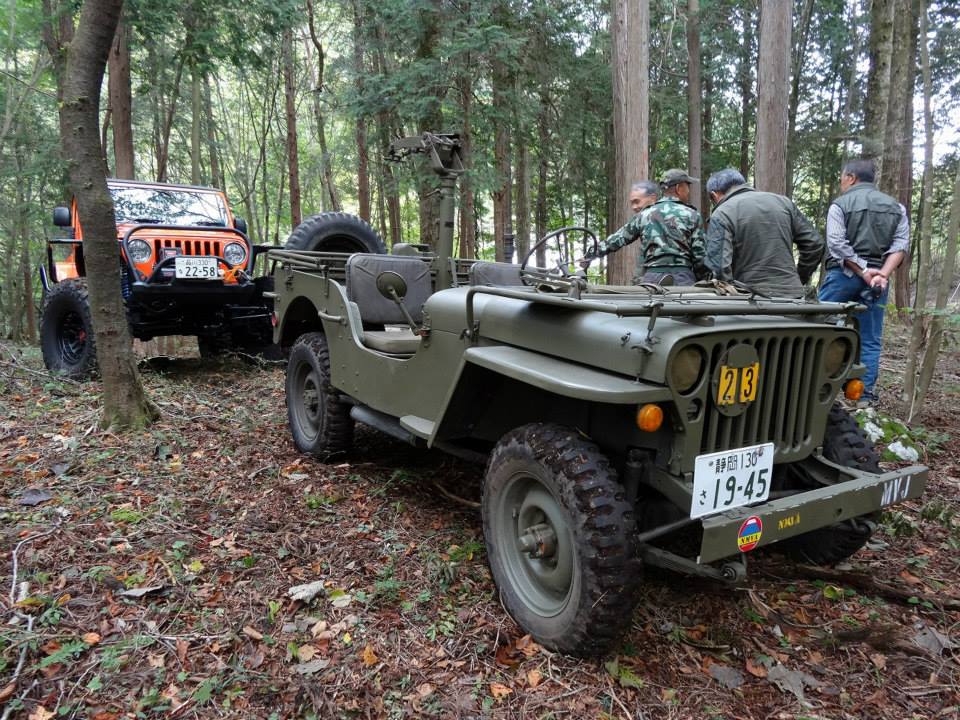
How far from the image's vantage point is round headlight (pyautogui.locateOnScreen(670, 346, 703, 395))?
2.28m

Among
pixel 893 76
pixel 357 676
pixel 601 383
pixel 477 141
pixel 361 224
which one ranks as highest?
pixel 893 76

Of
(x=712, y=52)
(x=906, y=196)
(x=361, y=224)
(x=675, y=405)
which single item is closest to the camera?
(x=675, y=405)

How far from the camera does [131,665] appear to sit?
2434 mm

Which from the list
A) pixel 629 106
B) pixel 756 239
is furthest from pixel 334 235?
pixel 629 106

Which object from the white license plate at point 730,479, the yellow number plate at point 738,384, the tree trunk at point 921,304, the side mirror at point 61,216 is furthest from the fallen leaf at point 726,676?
the side mirror at point 61,216

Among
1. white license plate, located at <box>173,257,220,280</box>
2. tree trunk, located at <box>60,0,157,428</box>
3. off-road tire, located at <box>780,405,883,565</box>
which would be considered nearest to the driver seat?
tree trunk, located at <box>60,0,157,428</box>

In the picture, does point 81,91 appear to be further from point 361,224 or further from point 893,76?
point 893,76

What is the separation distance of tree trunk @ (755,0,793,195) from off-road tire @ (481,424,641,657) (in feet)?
17.2

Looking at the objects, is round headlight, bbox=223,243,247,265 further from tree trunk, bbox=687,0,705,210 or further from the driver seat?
tree trunk, bbox=687,0,705,210

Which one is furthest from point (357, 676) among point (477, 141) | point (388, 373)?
point (477, 141)

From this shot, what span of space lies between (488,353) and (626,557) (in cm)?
101

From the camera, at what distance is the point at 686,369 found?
2.30 metres

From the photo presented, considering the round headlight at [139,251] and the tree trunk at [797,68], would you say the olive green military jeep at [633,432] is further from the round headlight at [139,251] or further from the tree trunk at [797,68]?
the tree trunk at [797,68]

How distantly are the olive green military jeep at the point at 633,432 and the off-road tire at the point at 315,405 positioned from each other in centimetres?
102
